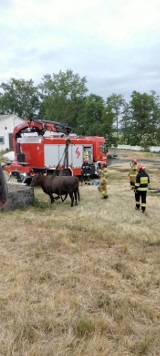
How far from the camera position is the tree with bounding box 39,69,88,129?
56.3m

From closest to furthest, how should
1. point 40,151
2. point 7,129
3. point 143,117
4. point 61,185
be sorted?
point 61,185, point 40,151, point 7,129, point 143,117

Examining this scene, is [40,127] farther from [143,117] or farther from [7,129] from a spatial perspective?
[143,117]

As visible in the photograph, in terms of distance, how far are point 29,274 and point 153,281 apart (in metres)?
2.14

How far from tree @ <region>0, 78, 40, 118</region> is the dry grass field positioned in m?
68.2

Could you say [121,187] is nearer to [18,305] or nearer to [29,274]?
[29,274]

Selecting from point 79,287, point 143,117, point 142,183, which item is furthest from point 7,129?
point 79,287

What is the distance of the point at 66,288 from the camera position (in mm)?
5453

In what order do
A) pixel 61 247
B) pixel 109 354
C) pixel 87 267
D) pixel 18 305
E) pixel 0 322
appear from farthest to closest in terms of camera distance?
pixel 61 247, pixel 87 267, pixel 18 305, pixel 0 322, pixel 109 354

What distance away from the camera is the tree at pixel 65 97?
2217 inches

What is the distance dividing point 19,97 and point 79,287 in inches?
2917

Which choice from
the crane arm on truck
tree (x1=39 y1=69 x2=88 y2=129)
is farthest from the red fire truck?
tree (x1=39 y1=69 x2=88 y2=129)

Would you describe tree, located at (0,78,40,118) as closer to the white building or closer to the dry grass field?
the white building

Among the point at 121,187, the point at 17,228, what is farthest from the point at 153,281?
the point at 121,187

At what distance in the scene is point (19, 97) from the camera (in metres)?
75.6
